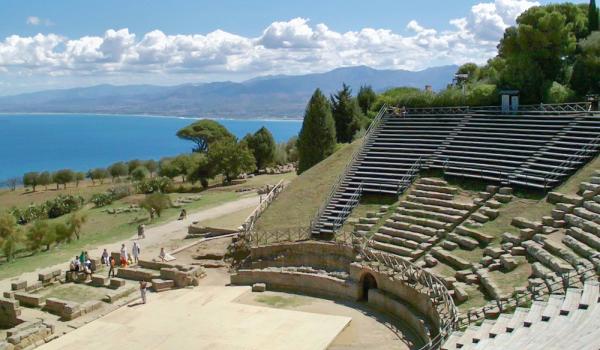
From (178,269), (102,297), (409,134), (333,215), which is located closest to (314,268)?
(333,215)

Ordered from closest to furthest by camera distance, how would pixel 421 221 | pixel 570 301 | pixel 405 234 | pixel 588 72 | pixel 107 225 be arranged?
pixel 570 301 < pixel 405 234 < pixel 421 221 < pixel 588 72 < pixel 107 225

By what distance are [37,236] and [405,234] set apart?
22012 millimetres

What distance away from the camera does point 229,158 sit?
185ft

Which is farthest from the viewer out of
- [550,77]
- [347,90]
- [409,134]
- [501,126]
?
[347,90]

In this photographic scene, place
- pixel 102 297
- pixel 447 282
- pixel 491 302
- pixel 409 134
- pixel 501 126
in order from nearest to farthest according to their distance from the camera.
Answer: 1. pixel 491 302
2. pixel 447 282
3. pixel 102 297
4. pixel 501 126
5. pixel 409 134

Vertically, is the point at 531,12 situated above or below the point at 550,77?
above

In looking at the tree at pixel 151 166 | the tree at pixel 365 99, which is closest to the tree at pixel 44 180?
the tree at pixel 151 166

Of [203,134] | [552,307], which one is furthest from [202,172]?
[552,307]

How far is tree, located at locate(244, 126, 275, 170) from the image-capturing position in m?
66.2

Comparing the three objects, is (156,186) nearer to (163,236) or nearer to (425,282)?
(163,236)

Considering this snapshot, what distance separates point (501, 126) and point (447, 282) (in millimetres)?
13147

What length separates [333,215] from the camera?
92.4ft

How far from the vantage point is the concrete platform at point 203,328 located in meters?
19.2

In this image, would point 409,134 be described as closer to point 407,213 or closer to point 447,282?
point 407,213
